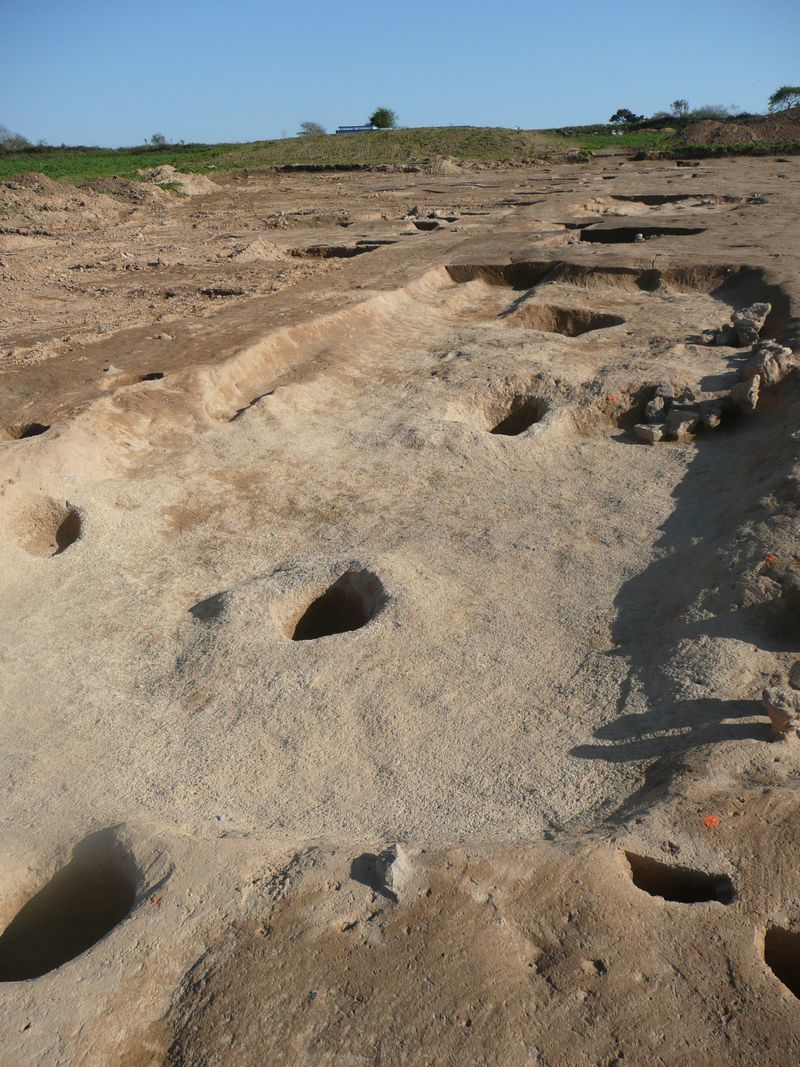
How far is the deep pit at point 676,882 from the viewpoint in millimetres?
Answer: 3176

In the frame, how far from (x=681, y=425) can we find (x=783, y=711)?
405 cm

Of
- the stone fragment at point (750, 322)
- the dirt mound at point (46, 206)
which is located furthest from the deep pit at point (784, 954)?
the dirt mound at point (46, 206)

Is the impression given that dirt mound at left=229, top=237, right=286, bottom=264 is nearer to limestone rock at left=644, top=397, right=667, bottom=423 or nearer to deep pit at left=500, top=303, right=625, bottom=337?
deep pit at left=500, top=303, right=625, bottom=337

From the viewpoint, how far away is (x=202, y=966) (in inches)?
118

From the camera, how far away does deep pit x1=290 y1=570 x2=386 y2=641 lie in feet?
18.2

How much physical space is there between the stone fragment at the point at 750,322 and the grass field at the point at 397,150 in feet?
64.8

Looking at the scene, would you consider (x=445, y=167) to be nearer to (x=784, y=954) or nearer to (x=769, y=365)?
(x=769, y=365)

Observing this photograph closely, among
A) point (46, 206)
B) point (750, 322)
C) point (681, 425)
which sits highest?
point (46, 206)

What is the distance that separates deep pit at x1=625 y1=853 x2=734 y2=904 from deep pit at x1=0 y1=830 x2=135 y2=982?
7.21 feet

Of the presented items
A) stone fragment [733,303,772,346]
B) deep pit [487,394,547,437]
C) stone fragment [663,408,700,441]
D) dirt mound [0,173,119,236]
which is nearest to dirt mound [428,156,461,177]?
dirt mound [0,173,119,236]

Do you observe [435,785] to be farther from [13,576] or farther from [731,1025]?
[13,576]

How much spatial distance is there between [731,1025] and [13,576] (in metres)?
5.21

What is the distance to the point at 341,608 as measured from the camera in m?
5.71

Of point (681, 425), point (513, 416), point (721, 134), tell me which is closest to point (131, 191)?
point (513, 416)
